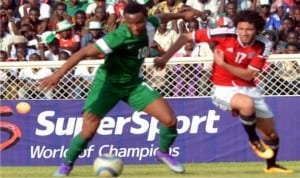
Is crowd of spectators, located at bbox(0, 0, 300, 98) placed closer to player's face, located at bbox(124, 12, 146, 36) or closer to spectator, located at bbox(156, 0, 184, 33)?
spectator, located at bbox(156, 0, 184, 33)

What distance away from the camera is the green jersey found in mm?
13172

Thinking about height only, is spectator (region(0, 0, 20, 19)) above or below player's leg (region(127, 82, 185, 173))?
below

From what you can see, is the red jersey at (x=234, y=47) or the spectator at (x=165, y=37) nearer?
the red jersey at (x=234, y=47)

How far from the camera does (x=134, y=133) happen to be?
58.3 feet

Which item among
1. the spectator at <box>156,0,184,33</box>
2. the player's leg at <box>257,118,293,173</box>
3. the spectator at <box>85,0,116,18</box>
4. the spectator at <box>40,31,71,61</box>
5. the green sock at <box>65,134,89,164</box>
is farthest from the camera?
the spectator at <box>85,0,116,18</box>

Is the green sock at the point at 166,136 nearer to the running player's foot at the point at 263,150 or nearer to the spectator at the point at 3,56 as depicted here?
the running player's foot at the point at 263,150

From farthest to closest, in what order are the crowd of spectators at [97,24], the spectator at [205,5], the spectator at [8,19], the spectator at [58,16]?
1. the spectator at [58,16]
2. the spectator at [8,19]
3. the spectator at [205,5]
4. the crowd of spectators at [97,24]

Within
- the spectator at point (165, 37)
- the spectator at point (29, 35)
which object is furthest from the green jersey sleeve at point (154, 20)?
the spectator at point (29, 35)

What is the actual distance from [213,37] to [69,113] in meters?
4.87

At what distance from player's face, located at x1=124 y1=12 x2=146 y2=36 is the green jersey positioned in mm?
60

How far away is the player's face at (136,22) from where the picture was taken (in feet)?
43.2

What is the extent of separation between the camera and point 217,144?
17.7m

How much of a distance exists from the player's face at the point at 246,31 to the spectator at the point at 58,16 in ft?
29.3

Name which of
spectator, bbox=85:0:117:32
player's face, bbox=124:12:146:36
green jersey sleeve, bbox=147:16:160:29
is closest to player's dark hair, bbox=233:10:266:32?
green jersey sleeve, bbox=147:16:160:29
